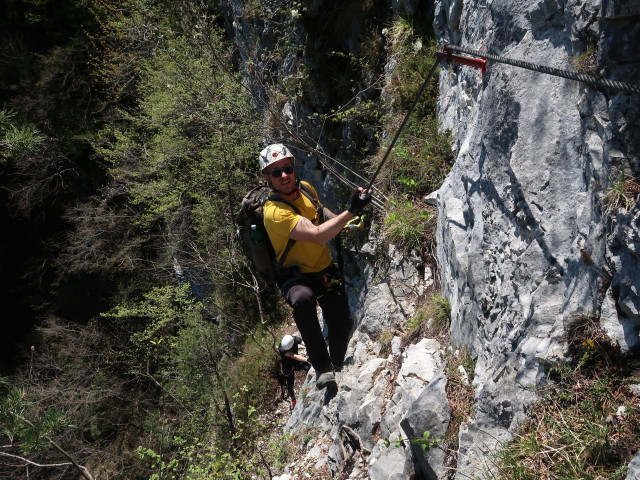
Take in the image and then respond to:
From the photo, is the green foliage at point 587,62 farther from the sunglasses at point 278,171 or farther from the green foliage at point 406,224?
the green foliage at point 406,224

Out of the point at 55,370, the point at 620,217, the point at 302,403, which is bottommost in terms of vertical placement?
the point at 55,370

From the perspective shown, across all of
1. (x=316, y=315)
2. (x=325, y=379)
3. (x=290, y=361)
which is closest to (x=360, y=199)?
(x=316, y=315)

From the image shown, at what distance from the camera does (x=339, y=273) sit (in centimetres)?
491

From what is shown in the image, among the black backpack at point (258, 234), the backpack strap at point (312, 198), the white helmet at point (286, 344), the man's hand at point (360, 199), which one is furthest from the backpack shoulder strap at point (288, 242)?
the white helmet at point (286, 344)

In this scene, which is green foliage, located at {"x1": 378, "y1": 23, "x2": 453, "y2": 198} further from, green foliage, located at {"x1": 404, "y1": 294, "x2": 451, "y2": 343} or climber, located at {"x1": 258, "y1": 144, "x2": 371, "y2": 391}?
green foliage, located at {"x1": 404, "y1": 294, "x2": 451, "y2": 343}

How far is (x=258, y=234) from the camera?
14.9 ft

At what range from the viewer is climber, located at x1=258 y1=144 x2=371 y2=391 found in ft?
13.8

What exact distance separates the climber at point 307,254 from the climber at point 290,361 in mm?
2307

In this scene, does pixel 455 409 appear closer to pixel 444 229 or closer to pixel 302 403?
pixel 444 229

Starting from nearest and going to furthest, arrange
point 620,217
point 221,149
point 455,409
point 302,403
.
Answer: point 620,217 → point 455,409 → point 302,403 → point 221,149

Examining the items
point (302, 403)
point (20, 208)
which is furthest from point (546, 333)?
point (20, 208)

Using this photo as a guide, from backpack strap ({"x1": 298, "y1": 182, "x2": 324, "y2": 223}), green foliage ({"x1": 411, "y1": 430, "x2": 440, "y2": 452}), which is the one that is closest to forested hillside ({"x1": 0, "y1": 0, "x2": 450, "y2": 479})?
backpack strap ({"x1": 298, "y1": 182, "x2": 324, "y2": 223})

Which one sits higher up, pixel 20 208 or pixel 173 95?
pixel 173 95

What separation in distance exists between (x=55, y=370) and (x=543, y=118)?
16.0 m
